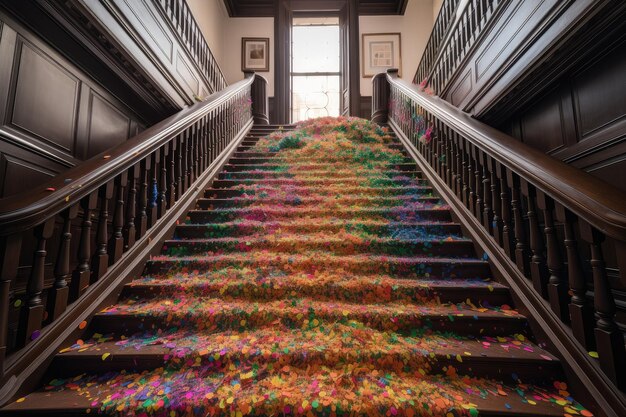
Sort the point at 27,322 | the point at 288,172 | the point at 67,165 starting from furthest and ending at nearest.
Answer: the point at 288,172 → the point at 67,165 → the point at 27,322

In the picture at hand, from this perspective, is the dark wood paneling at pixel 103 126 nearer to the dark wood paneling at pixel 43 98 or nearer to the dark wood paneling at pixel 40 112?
the dark wood paneling at pixel 40 112

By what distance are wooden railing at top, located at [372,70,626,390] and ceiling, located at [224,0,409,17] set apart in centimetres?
578

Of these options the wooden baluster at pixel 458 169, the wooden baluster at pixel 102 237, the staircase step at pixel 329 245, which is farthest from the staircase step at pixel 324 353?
the wooden baluster at pixel 458 169

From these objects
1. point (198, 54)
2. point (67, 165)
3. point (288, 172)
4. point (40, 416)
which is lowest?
point (40, 416)

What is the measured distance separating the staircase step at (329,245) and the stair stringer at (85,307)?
6.2 inches

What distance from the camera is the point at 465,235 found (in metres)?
2.07

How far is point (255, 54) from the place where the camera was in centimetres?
702

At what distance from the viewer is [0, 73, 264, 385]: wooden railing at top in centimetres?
112

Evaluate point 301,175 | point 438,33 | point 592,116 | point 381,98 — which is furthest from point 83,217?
point 438,33

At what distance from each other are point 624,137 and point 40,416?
276 cm

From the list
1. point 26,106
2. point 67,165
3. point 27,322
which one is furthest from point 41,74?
point 27,322

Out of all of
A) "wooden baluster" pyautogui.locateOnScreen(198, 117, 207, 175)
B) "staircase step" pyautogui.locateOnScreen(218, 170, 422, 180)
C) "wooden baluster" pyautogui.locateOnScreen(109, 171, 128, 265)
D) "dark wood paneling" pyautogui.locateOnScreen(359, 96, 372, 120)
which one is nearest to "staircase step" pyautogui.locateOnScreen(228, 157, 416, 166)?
"staircase step" pyautogui.locateOnScreen(218, 170, 422, 180)

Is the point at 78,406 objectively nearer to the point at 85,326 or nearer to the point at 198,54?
the point at 85,326

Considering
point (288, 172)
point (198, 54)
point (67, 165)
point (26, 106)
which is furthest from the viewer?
point (198, 54)
